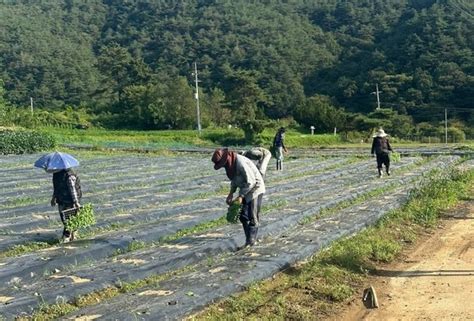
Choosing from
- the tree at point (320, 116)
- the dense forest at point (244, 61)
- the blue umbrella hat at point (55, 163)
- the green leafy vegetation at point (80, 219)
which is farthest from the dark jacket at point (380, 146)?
the tree at point (320, 116)

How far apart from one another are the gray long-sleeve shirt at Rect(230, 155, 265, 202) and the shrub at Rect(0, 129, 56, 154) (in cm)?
2786

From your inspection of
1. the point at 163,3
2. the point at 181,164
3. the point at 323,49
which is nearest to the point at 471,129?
the point at 323,49

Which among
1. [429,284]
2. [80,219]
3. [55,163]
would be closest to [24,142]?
[55,163]

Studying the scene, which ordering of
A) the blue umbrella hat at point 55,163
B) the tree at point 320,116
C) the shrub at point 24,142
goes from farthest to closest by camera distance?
the tree at point 320,116, the shrub at point 24,142, the blue umbrella hat at point 55,163

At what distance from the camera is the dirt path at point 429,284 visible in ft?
20.3

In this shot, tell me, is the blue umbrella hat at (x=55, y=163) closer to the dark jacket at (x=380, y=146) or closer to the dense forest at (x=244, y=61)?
the dark jacket at (x=380, y=146)

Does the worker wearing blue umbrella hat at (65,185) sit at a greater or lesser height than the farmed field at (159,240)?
greater

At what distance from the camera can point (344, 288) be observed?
6922 millimetres

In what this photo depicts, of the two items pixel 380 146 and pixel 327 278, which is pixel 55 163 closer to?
pixel 327 278

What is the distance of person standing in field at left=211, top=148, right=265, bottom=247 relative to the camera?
26.7ft

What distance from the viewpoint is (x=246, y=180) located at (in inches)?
326

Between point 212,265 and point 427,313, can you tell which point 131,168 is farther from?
point 427,313

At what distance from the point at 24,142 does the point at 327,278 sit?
29953 mm

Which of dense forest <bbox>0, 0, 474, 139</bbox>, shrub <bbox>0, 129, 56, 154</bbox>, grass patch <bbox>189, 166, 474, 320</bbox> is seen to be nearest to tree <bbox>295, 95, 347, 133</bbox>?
dense forest <bbox>0, 0, 474, 139</bbox>
